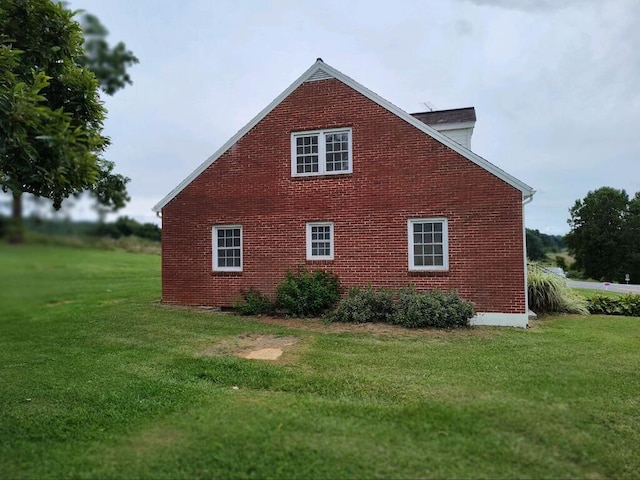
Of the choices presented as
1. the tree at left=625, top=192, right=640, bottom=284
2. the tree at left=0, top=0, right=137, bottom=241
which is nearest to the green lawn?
the tree at left=0, top=0, right=137, bottom=241

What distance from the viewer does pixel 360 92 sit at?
12445 millimetres

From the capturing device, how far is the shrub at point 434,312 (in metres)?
10.4

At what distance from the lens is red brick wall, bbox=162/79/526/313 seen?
11.2 meters

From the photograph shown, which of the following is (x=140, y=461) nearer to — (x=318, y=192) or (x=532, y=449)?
(x=532, y=449)

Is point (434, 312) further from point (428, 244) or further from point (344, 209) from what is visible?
point (344, 209)

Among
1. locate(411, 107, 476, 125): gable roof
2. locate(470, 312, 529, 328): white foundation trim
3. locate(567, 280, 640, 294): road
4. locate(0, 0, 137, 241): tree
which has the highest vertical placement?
locate(411, 107, 476, 125): gable roof

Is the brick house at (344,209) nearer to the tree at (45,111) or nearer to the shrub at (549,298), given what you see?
the shrub at (549,298)

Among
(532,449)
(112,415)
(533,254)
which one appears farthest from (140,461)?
(533,254)

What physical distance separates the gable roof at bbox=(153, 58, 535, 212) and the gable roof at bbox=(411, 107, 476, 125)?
246 centimetres

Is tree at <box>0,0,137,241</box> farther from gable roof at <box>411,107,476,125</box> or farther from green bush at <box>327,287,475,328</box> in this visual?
gable roof at <box>411,107,476,125</box>

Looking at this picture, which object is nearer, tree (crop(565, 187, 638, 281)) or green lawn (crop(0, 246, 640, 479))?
green lawn (crop(0, 246, 640, 479))

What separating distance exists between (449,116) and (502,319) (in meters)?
7.62

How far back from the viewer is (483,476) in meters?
3.69

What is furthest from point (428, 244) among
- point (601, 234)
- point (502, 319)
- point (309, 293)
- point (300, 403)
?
point (601, 234)
